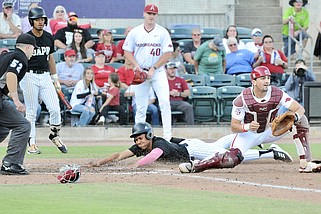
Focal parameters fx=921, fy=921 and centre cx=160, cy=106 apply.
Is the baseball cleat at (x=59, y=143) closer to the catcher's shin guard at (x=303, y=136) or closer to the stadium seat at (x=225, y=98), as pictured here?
the catcher's shin guard at (x=303, y=136)

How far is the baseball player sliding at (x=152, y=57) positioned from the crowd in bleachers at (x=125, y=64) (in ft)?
12.1

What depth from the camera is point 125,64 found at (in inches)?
781

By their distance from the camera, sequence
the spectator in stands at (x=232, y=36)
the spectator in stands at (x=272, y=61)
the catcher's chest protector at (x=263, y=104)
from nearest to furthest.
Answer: the catcher's chest protector at (x=263, y=104)
the spectator in stands at (x=272, y=61)
the spectator in stands at (x=232, y=36)

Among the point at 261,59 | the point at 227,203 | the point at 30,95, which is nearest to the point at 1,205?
the point at 227,203

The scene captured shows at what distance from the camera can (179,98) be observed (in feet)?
64.8

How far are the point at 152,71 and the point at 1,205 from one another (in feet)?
23.5

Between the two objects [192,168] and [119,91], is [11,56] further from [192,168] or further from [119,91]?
[119,91]

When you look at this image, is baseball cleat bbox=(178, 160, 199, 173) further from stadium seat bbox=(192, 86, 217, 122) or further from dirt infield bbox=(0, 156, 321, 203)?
stadium seat bbox=(192, 86, 217, 122)

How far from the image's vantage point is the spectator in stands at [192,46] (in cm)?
2103

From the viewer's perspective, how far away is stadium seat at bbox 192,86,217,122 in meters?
20.3

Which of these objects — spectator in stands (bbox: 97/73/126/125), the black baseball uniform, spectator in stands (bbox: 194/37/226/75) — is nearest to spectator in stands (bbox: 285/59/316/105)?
spectator in stands (bbox: 194/37/226/75)

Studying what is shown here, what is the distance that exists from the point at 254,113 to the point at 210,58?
9.20m

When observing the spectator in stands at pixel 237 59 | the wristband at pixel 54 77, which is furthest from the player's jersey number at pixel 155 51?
the spectator in stands at pixel 237 59

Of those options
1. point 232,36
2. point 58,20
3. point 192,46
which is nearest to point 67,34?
point 58,20
